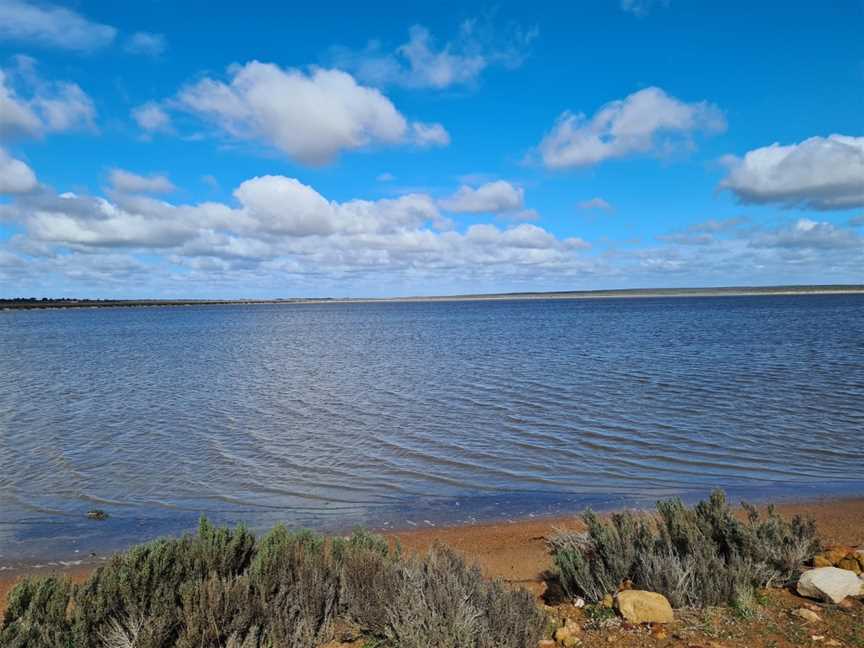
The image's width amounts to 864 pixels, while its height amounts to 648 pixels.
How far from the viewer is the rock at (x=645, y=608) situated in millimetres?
4738

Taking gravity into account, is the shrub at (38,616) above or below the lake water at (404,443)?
above

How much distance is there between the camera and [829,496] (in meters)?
9.89

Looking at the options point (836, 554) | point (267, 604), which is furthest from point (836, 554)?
point (267, 604)

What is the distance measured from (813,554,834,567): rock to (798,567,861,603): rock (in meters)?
0.59

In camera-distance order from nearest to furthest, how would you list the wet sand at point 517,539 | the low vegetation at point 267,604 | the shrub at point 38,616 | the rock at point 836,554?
the shrub at point 38,616, the low vegetation at point 267,604, the rock at point 836,554, the wet sand at point 517,539

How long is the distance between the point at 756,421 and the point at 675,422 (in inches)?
83.5

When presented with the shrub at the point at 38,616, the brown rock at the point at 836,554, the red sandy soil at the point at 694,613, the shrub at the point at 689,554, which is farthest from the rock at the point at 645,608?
the shrub at the point at 38,616

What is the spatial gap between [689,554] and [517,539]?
10.4ft

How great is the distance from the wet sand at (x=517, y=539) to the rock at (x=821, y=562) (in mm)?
1837

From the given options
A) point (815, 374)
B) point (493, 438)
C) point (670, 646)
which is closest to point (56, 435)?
point (493, 438)

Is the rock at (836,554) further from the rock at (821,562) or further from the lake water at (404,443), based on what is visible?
the lake water at (404,443)

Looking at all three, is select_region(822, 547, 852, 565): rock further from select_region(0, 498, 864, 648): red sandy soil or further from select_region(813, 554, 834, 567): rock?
select_region(0, 498, 864, 648): red sandy soil

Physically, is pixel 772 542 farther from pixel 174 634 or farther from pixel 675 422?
pixel 675 422

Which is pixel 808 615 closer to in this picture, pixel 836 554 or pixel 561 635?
pixel 836 554
